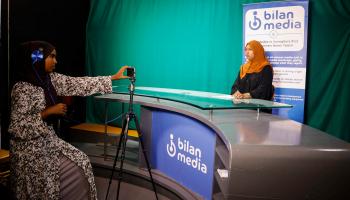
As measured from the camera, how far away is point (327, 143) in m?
1.40

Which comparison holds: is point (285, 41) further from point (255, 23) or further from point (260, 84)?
point (260, 84)

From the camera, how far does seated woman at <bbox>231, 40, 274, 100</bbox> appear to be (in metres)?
3.15

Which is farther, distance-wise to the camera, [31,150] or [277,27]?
[277,27]

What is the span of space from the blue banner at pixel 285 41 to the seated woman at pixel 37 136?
2.49m

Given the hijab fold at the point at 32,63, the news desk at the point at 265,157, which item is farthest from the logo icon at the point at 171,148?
the hijab fold at the point at 32,63

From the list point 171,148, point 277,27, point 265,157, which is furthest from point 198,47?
point 265,157

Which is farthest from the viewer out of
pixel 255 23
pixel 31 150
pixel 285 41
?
pixel 255 23

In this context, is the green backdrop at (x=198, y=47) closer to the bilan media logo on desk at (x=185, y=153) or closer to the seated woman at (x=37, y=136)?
the bilan media logo on desk at (x=185, y=153)

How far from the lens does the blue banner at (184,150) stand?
7.20ft

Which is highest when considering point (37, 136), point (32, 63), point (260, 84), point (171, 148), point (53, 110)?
point (32, 63)

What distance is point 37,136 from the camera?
213 centimetres

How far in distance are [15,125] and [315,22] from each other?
3.22 m

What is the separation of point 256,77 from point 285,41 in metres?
0.80

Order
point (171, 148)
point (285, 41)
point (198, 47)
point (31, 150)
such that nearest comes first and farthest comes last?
point (31, 150) < point (171, 148) < point (285, 41) < point (198, 47)
